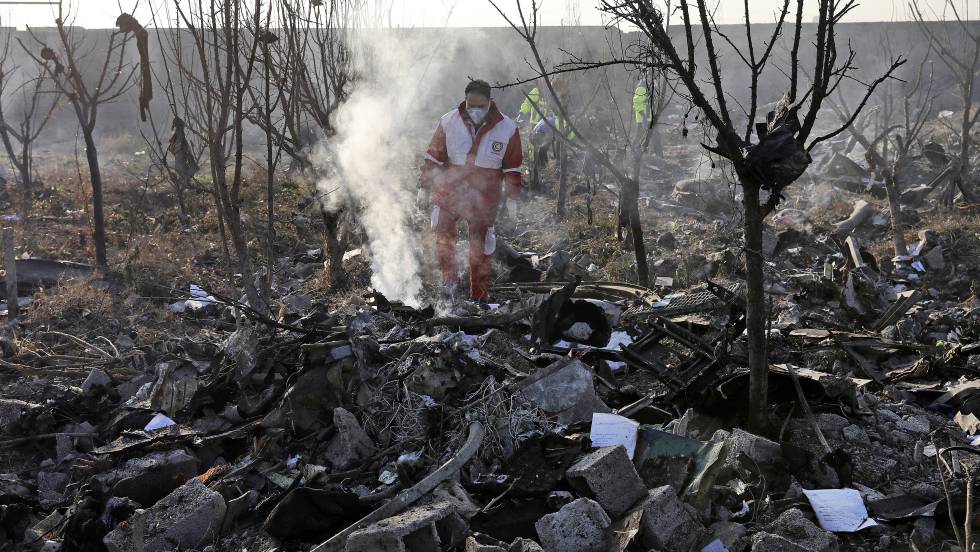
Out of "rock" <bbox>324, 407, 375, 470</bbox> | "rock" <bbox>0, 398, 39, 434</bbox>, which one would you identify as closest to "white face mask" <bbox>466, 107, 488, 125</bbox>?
"rock" <bbox>324, 407, 375, 470</bbox>

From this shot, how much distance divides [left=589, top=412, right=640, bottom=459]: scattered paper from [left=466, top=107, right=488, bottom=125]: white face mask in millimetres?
2798

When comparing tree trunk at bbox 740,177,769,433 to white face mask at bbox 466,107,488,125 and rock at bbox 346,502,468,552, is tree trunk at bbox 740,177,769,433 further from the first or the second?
white face mask at bbox 466,107,488,125

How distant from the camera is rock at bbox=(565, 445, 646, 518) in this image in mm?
2867

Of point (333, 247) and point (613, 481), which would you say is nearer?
point (613, 481)

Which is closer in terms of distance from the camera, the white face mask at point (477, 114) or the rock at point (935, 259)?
the white face mask at point (477, 114)

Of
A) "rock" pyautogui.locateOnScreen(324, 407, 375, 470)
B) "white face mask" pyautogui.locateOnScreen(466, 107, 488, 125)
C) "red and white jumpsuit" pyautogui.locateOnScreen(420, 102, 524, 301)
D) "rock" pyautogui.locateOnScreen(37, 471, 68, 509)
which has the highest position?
"white face mask" pyautogui.locateOnScreen(466, 107, 488, 125)

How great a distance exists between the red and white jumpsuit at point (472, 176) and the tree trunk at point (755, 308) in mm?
2647

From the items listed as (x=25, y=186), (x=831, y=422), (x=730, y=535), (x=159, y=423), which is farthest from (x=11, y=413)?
(x=25, y=186)

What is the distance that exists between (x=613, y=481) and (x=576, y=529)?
314mm

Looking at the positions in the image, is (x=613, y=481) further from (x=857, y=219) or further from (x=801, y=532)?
(x=857, y=219)

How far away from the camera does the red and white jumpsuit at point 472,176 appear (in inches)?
217

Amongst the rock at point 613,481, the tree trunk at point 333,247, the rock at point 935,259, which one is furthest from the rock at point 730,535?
the rock at point 935,259

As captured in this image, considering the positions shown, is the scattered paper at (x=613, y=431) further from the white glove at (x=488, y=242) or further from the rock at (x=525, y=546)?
the white glove at (x=488, y=242)

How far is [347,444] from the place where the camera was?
3365 millimetres
